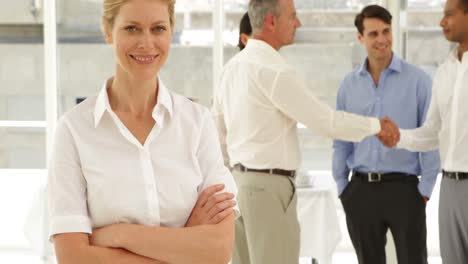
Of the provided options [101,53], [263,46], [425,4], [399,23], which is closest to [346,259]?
[399,23]

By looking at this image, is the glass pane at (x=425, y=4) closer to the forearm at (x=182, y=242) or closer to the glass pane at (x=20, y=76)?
the glass pane at (x=20, y=76)

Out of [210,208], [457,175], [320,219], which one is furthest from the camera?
[320,219]

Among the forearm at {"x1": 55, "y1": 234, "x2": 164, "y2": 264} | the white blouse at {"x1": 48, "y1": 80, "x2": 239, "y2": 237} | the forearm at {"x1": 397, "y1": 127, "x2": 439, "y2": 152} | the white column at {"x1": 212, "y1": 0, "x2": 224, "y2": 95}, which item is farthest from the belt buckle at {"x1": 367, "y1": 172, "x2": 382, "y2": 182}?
the white column at {"x1": 212, "y1": 0, "x2": 224, "y2": 95}

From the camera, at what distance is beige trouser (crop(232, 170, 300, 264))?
151 inches

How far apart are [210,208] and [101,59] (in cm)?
556

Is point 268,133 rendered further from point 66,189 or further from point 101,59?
point 101,59

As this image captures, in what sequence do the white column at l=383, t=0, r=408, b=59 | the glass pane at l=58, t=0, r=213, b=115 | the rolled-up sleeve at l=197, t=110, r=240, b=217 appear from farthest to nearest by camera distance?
the glass pane at l=58, t=0, r=213, b=115 < the white column at l=383, t=0, r=408, b=59 < the rolled-up sleeve at l=197, t=110, r=240, b=217

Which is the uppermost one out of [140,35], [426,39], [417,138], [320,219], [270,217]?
[140,35]

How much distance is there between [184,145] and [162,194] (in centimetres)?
14

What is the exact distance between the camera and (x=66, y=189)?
1.90 metres

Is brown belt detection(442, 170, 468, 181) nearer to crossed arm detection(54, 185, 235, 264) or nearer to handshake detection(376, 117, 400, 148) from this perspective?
handshake detection(376, 117, 400, 148)

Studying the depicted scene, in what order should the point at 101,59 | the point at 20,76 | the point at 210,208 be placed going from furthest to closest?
the point at 20,76 < the point at 101,59 < the point at 210,208

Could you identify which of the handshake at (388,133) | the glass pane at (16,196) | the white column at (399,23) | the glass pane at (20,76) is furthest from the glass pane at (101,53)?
the handshake at (388,133)

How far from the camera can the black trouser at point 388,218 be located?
14.3 ft
